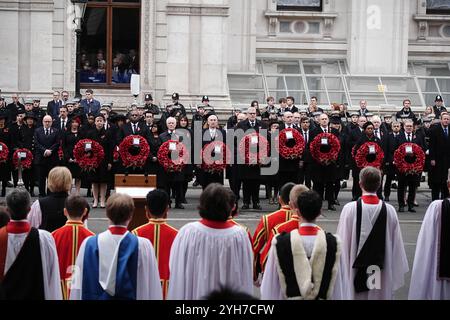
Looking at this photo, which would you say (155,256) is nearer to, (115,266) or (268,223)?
(115,266)

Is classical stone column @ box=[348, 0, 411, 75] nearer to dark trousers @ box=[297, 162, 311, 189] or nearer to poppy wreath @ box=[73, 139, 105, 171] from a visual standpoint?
dark trousers @ box=[297, 162, 311, 189]

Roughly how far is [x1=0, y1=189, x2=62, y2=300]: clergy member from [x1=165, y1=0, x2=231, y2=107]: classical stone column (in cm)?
2050

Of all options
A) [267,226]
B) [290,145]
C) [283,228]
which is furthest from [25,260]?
[290,145]

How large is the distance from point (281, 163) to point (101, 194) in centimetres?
357

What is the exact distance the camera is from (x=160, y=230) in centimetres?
1048

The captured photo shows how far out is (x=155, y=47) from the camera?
3036cm

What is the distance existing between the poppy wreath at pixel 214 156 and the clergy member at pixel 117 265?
41.7ft

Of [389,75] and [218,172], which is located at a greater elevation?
[389,75]

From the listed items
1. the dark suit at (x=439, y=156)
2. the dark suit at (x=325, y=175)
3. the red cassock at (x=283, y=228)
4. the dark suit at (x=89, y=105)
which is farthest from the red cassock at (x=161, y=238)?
the dark suit at (x=89, y=105)

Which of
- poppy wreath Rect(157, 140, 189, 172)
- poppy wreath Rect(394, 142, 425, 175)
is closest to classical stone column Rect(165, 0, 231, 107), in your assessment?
poppy wreath Rect(157, 140, 189, 172)

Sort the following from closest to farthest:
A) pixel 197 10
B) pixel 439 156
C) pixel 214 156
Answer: pixel 214 156 → pixel 439 156 → pixel 197 10

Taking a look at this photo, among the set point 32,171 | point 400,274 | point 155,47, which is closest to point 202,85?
point 155,47

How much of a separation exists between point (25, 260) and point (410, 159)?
14.2m
